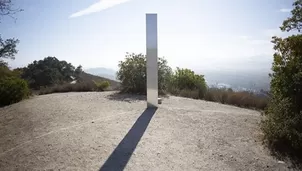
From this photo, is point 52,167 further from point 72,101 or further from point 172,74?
point 172,74

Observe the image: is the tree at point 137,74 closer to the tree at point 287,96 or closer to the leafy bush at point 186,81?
the leafy bush at point 186,81

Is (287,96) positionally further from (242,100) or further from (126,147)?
(242,100)

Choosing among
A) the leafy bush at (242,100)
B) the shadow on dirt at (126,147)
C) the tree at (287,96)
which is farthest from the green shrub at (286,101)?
the leafy bush at (242,100)

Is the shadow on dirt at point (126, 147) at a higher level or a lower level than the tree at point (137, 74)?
lower

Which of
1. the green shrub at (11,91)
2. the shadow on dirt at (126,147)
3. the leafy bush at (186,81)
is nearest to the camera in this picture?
the shadow on dirt at (126,147)

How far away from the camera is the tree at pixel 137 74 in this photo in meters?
11.7

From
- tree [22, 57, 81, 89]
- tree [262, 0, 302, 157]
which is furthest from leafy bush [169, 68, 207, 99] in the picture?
tree [22, 57, 81, 89]

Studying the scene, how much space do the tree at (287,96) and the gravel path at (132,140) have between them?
0.44 m

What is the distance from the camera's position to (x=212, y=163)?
4.36 metres

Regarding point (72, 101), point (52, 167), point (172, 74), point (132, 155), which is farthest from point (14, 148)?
point (172, 74)

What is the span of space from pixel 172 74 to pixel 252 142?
329 inches

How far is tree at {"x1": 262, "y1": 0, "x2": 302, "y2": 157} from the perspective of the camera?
497 cm

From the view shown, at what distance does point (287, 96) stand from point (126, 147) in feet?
11.9

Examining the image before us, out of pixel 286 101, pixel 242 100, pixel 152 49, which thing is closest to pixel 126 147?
pixel 286 101
